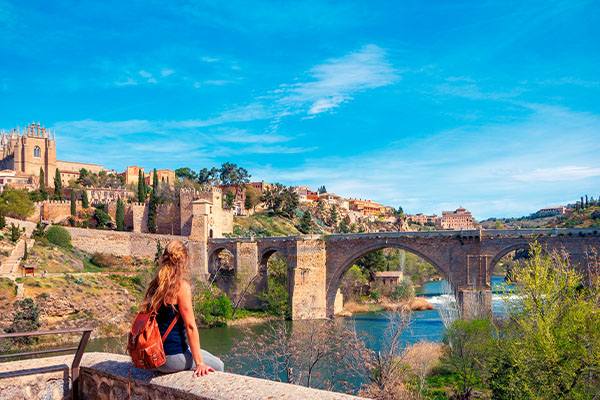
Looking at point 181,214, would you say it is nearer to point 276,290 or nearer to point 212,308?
point 212,308

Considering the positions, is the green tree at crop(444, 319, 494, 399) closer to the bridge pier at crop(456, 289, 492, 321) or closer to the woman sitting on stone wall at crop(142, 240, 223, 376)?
the bridge pier at crop(456, 289, 492, 321)

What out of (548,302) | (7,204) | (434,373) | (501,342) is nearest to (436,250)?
(434,373)

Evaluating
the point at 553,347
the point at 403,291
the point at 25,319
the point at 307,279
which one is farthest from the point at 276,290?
the point at 553,347

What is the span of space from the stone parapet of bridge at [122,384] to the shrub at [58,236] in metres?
31.6

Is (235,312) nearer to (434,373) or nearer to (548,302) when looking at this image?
(434,373)

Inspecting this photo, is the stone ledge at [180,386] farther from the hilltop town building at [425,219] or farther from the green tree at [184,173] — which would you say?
the hilltop town building at [425,219]

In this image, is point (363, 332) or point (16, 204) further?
point (16, 204)

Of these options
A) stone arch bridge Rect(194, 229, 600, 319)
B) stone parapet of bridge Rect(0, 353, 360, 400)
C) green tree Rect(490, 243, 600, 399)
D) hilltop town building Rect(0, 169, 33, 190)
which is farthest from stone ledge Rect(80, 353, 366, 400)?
hilltop town building Rect(0, 169, 33, 190)

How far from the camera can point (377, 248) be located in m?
27.3

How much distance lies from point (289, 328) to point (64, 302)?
11806 mm

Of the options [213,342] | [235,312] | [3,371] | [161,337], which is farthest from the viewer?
[235,312]

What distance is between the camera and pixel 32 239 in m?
30.5

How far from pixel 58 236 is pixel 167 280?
1310 inches

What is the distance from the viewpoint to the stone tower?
54.5 meters
